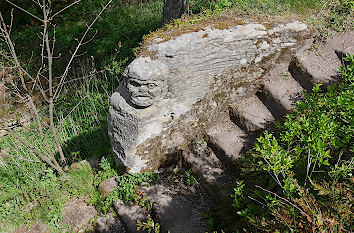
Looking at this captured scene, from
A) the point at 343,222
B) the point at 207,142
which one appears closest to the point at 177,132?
the point at 207,142

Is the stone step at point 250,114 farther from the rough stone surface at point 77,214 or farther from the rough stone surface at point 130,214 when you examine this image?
the rough stone surface at point 77,214

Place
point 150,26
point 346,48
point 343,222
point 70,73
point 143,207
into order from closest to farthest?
point 343,222 < point 143,207 < point 346,48 < point 70,73 < point 150,26

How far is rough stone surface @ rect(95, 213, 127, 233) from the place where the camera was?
3.46 meters

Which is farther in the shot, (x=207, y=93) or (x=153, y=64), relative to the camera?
(x=207, y=93)

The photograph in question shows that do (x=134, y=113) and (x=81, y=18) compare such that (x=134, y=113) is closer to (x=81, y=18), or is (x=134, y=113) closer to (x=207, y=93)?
(x=207, y=93)

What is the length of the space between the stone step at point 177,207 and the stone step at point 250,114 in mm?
1146

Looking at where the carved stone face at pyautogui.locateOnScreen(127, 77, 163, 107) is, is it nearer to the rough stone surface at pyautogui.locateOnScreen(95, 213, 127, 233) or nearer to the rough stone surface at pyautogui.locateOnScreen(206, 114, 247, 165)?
the rough stone surface at pyautogui.locateOnScreen(206, 114, 247, 165)

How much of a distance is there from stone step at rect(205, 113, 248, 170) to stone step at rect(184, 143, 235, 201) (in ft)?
0.30

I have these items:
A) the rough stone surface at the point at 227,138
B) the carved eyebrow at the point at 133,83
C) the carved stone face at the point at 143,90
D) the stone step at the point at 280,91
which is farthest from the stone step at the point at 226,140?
the carved eyebrow at the point at 133,83

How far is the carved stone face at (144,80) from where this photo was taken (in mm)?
3109

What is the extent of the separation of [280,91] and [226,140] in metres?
1.06

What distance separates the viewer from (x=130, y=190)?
12.0 ft

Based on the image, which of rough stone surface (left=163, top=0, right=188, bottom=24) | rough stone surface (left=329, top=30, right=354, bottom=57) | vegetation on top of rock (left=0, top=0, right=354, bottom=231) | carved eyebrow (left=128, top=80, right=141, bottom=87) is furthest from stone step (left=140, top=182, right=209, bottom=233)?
rough stone surface (left=163, top=0, right=188, bottom=24)

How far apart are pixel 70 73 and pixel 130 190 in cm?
413
